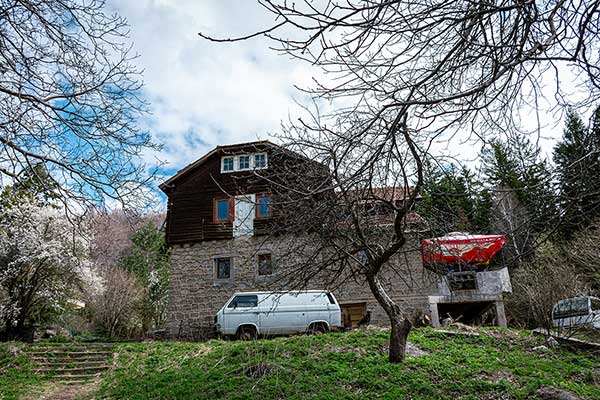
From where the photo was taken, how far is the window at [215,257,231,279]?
1703 cm

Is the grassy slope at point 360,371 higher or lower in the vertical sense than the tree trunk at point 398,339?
lower

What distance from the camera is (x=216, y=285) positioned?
662 inches

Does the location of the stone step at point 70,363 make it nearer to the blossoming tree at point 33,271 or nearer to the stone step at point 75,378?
the stone step at point 75,378

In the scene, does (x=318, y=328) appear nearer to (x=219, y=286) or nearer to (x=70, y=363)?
(x=219, y=286)

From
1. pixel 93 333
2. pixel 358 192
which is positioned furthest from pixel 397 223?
pixel 93 333

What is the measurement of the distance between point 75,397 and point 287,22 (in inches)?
357

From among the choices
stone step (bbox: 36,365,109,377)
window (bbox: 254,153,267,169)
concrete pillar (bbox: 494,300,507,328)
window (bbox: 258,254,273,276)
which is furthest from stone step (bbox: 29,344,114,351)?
concrete pillar (bbox: 494,300,507,328)

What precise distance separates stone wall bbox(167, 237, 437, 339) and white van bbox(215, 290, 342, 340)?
7.34ft

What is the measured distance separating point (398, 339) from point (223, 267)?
1061 cm

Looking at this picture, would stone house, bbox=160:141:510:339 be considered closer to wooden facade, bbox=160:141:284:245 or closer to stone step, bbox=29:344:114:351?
wooden facade, bbox=160:141:284:245

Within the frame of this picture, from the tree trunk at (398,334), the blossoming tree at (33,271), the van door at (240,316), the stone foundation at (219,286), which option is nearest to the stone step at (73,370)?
the van door at (240,316)

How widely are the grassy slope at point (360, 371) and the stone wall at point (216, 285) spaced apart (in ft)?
16.5

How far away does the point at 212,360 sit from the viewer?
930 cm

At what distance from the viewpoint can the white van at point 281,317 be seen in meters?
13.1
